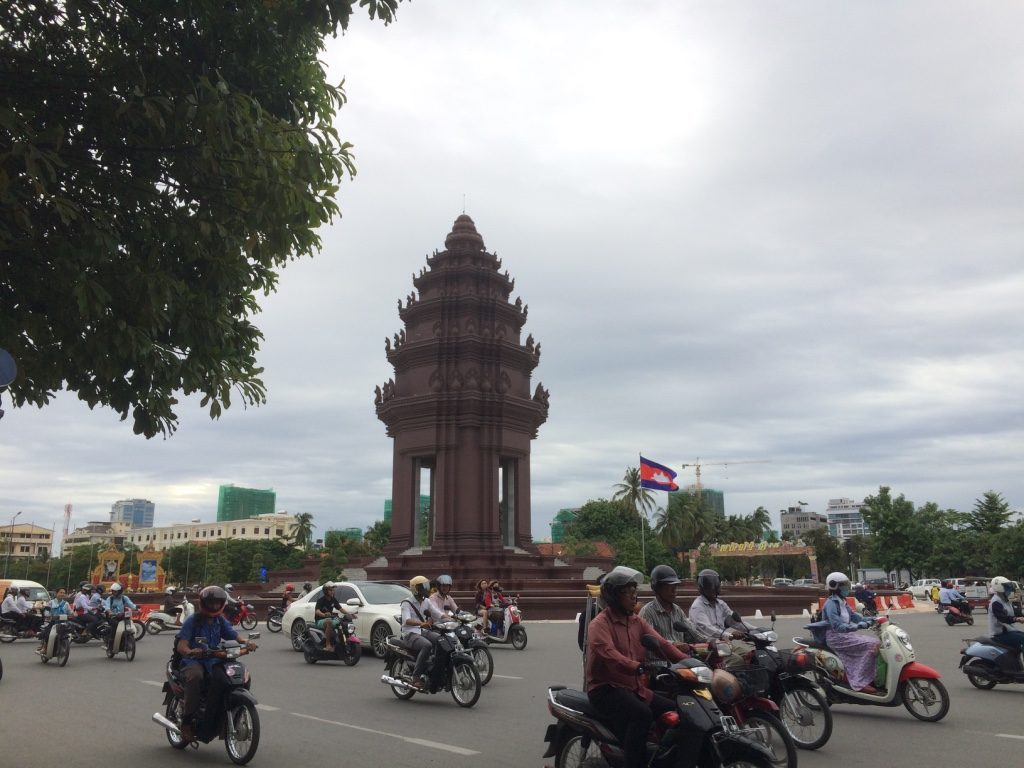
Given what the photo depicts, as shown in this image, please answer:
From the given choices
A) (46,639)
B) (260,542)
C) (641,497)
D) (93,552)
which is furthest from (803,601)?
(93,552)

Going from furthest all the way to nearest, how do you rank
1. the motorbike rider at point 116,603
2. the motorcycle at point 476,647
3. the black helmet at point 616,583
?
1. the motorbike rider at point 116,603
2. the motorcycle at point 476,647
3. the black helmet at point 616,583

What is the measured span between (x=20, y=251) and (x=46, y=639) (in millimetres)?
12180

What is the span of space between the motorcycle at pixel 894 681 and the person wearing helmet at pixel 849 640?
8 centimetres

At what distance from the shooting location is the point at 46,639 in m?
15.8

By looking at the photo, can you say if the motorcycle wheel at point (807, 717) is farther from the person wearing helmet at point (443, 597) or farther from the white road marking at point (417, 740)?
the person wearing helmet at point (443, 597)

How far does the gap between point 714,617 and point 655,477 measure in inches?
1466

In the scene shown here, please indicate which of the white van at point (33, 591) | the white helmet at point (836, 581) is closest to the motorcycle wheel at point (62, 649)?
the white van at point (33, 591)

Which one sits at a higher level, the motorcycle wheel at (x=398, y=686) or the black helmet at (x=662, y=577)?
the black helmet at (x=662, y=577)

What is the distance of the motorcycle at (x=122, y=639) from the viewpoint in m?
16.7

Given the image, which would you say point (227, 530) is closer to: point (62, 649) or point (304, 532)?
point (304, 532)

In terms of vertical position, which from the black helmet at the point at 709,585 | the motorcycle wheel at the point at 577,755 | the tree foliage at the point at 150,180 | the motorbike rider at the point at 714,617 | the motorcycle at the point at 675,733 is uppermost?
the tree foliage at the point at 150,180

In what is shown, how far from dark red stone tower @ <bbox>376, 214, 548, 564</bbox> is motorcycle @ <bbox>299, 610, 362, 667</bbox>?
16543mm

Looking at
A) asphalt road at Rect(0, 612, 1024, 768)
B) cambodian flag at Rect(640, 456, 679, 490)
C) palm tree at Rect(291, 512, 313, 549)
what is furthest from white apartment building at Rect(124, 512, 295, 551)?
asphalt road at Rect(0, 612, 1024, 768)

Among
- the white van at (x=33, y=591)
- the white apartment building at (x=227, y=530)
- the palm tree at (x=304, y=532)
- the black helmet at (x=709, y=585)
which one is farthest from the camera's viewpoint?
the white apartment building at (x=227, y=530)
